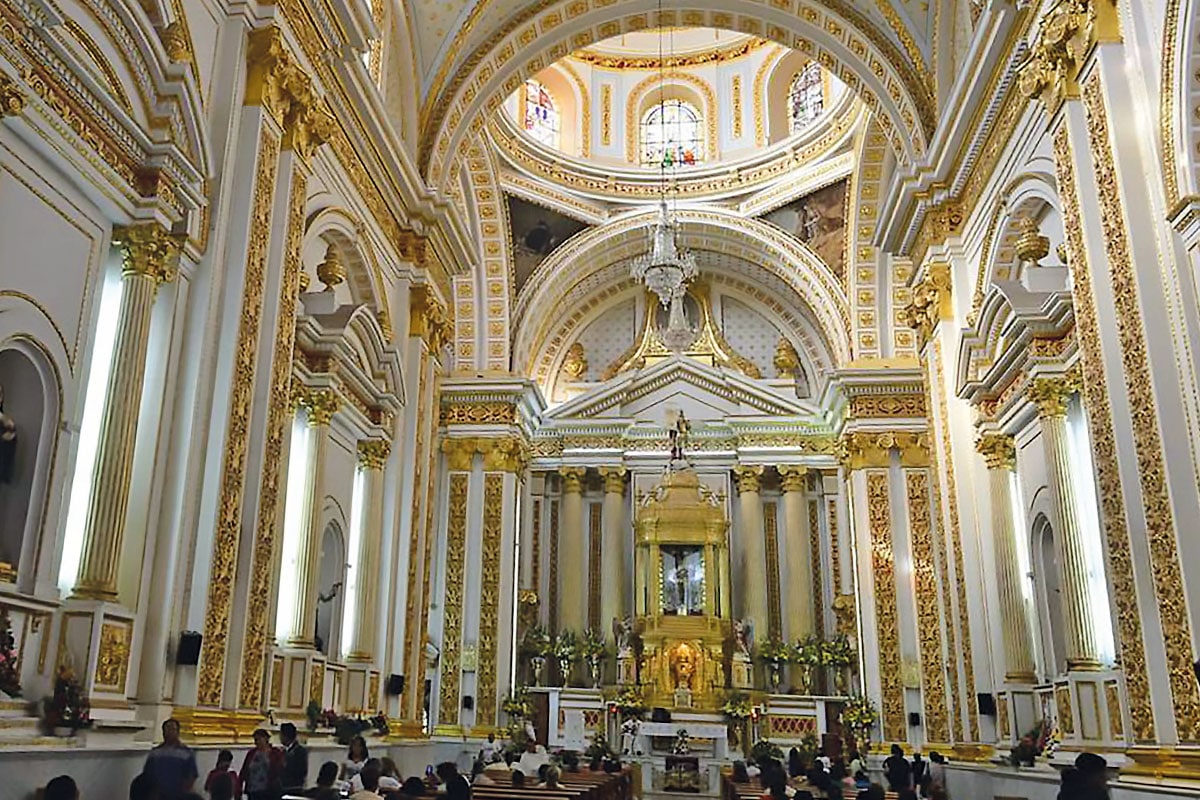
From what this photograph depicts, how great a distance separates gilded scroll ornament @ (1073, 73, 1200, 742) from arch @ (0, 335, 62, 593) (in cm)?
755

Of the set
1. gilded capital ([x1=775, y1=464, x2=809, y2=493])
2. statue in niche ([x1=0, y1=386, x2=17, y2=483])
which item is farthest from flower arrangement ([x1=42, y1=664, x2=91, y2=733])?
gilded capital ([x1=775, y1=464, x2=809, y2=493])

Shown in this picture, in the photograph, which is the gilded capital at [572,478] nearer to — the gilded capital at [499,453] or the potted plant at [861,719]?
the gilded capital at [499,453]

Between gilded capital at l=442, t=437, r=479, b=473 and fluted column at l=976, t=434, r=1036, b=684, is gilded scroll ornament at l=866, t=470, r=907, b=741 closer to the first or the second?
fluted column at l=976, t=434, r=1036, b=684

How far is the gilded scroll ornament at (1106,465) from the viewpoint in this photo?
7434 mm

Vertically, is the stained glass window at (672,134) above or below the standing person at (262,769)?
above

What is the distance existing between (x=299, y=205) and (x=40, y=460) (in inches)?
159

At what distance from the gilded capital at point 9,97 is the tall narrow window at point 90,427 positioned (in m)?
1.70

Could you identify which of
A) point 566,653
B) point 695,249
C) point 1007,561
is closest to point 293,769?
point 1007,561

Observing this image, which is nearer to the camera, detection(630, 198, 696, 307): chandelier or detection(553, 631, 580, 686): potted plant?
detection(630, 198, 696, 307): chandelier

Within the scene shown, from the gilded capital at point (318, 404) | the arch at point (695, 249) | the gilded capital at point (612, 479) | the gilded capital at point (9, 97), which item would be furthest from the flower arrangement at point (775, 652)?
the gilded capital at point (9, 97)

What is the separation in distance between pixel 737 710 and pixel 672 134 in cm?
1292

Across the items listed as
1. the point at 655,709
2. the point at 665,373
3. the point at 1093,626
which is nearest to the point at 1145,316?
the point at 1093,626

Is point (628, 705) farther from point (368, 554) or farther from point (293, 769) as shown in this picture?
point (293, 769)

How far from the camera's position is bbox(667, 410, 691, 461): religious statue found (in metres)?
21.0
